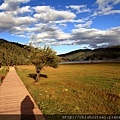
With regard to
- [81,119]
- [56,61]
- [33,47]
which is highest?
[33,47]

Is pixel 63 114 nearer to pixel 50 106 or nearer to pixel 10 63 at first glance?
pixel 50 106

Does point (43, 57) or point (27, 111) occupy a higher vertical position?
point (43, 57)

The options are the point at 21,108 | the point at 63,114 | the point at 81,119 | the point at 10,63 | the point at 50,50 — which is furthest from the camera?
the point at 10,63

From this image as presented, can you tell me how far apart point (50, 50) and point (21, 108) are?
17197mm

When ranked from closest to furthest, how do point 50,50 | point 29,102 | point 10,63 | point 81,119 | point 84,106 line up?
point 81,119 < point 84,106 < point 29,102 < point 50,50 < point 10,63

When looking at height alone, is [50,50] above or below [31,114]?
above

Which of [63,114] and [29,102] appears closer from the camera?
[63,114]

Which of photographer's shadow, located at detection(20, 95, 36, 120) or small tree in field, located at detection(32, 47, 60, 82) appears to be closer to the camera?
photographer's shadow, located at detection(20, 95, 36, 120)

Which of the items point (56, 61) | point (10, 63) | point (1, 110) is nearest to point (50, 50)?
point (56, 61)

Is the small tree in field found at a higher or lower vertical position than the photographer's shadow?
higher

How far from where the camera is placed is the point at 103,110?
1199cm

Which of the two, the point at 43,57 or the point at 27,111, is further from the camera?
the point at 43,57

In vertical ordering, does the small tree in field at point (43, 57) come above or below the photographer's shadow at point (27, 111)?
above

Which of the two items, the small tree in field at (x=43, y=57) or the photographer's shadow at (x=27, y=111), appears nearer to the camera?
the photographer's shadow at (x=27, y=111)
